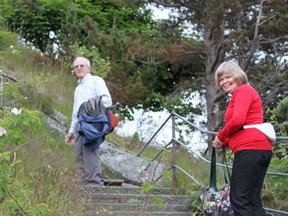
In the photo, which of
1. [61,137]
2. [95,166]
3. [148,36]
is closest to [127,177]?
[61,137]

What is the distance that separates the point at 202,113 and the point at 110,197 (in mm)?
12965

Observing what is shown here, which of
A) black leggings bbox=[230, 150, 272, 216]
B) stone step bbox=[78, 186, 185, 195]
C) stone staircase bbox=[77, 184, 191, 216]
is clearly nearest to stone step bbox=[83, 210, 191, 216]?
stone staircase bbox=[77, 184, 191, 216]

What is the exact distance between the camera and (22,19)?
21.2 m

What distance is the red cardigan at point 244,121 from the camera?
5.43m

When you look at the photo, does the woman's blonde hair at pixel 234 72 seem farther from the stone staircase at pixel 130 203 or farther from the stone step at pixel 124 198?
the stone step at pixel 124 198

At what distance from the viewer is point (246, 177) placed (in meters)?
5.39

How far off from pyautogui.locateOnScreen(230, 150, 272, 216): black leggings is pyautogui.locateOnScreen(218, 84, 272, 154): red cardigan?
0.06m

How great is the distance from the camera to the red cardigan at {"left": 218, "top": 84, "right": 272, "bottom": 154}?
5430mm

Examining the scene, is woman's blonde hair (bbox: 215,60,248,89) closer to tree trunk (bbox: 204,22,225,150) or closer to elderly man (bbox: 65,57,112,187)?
elderly man (bbox: 65,57,112,187)

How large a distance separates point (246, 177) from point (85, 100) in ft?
11.2

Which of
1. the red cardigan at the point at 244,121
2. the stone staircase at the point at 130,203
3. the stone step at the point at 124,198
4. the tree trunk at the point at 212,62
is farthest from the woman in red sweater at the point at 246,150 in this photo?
the tree trunk at the point at 212,62

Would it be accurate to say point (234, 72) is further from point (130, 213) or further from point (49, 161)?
point (49, 161)

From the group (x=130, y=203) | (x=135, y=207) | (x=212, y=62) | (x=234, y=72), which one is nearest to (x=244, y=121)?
(x=234, y=72)

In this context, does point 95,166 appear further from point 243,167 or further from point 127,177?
point 243,167
